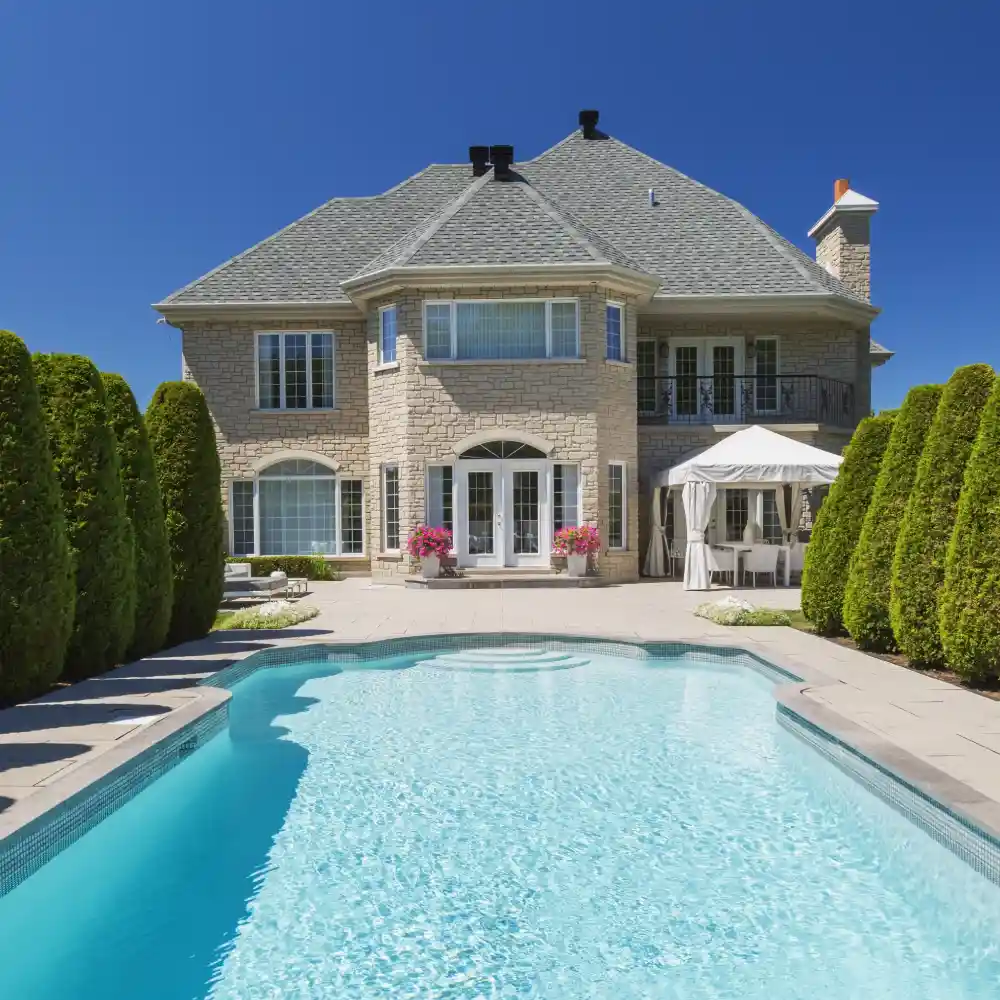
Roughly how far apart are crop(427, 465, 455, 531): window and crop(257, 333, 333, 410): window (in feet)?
13.9

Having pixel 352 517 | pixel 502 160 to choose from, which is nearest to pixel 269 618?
pixel 352 517

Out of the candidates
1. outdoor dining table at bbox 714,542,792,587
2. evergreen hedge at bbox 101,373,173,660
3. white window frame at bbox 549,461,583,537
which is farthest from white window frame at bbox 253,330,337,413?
evergreen hedge at bbox 101,373,173,660

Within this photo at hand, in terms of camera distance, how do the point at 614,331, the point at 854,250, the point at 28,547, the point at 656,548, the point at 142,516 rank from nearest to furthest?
the point at 28,547 → the point at 142,516 → the point at 614,331 → the point at 656,548 → the point at 854,250

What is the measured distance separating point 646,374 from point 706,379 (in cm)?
154

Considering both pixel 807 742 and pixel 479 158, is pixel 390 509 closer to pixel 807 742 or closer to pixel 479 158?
pixel 479 158

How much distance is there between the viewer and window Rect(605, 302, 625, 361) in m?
20.4

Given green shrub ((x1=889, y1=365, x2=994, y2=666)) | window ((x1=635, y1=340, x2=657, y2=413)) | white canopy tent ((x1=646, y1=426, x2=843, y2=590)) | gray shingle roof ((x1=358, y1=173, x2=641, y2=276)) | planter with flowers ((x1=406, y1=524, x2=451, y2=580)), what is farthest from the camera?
window ((x1=635, y1=340, x2=657, y2=413))

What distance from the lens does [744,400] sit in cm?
2277

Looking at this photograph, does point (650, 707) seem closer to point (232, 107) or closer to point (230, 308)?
point (230, 308)

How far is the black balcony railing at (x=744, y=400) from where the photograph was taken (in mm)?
22656

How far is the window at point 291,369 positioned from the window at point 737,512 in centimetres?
1075

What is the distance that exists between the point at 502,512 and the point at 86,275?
41.3ft

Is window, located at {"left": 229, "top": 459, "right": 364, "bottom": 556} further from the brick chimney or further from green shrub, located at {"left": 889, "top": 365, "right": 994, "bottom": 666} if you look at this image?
green shrub, located at {"left": 889, "top": 365, "right": 994, "bottom": 666}

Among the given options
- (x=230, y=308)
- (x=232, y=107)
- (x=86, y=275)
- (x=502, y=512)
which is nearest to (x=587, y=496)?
(x=502, y=512)
